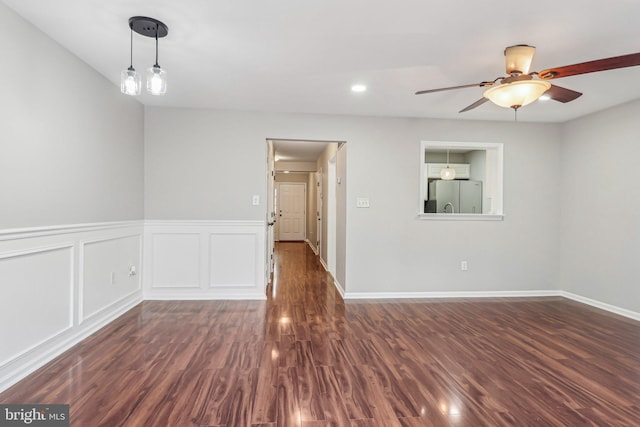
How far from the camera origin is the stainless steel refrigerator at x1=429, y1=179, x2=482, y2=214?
20.8 ft

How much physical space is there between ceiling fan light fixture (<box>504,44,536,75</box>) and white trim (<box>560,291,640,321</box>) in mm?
3036

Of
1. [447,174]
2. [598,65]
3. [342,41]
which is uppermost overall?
[342,41]

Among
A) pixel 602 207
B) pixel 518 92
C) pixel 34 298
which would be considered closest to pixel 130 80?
pixel 34 298

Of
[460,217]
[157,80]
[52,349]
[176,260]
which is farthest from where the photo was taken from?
[460,217]

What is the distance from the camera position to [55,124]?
246 centimetres

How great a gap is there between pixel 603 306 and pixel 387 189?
2816mm

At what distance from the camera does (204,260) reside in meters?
4.08

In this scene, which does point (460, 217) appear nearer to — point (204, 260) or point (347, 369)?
point (347, 369)

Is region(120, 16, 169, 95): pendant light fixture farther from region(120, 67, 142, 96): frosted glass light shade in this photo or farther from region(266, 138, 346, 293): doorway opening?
region(266, 138, 346, 293): doorway opening

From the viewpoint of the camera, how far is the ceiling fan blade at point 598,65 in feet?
5.94

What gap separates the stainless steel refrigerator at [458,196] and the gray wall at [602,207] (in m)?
1.87

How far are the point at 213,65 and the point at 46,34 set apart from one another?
3.63ft

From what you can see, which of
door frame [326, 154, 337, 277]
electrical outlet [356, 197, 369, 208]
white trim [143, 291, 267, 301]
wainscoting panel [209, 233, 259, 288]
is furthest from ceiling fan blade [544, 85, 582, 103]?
white trim [143, 291, 267, 301]

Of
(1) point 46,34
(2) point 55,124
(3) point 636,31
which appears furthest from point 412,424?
(1) point 46,34
